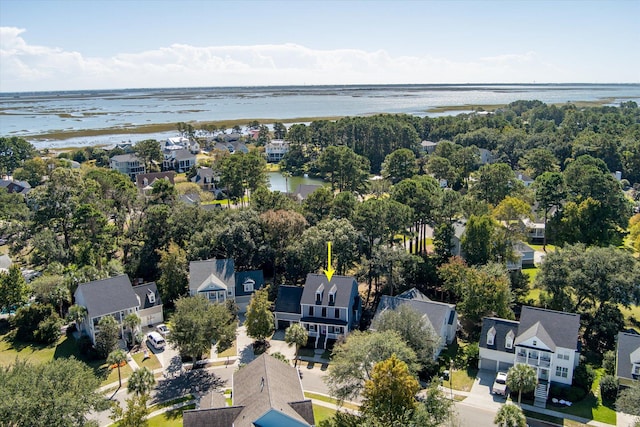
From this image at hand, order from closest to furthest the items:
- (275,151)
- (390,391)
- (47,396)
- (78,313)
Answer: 1. (47,396)
2. (390,391)
3. (78,313)
4. (275,151)

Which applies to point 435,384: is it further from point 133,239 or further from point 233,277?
point 133,239

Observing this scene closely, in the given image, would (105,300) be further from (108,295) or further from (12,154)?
(12,154)

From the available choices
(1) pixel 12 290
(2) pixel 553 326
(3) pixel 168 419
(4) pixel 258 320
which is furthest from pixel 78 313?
(2) pixel 553 326

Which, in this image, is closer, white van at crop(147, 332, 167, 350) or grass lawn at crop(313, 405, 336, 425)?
grass lawn at crop(313, 405, 336, 425)

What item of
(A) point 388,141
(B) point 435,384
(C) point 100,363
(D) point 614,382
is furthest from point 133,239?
(A) point 388,141

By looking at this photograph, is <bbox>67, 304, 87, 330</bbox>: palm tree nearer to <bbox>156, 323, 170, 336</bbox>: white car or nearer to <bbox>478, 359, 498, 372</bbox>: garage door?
<bbox>156, 323, 170, 336</bbox>: white car

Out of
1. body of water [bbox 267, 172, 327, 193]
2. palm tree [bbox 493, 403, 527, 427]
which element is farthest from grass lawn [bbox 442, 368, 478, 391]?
body of water [bbox 267, 172, 327, 193]

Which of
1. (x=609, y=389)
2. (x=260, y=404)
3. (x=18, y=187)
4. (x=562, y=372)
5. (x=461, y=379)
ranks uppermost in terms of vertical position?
(x=18, y=187)
